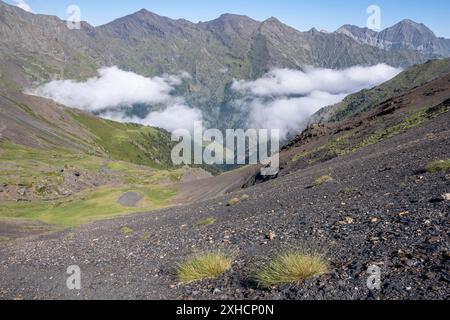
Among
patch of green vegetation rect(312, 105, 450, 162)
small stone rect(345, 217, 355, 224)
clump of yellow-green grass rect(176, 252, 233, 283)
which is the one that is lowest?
clump of yellow-green grass rect(176, 252, 233, 283)

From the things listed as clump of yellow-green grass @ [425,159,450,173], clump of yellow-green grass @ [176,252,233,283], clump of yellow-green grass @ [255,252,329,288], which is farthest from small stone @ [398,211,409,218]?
clump of yellow-green grass @ [425,159,450,173]

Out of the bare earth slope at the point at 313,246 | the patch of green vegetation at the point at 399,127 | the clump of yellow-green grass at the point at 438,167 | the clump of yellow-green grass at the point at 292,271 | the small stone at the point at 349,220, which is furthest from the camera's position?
the patch of green vegetation at the point at 399,127

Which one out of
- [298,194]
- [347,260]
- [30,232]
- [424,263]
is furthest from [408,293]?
[30,232]

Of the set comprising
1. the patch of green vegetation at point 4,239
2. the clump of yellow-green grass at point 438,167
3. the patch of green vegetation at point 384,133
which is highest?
the patch of green vegetation at point 384,133

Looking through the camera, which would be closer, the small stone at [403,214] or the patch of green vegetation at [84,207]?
the small stone at [403,214]

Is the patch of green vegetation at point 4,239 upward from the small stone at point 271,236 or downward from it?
downward

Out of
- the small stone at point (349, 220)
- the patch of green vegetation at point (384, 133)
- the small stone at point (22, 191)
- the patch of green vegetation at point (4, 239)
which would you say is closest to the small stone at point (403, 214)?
the small stone at point (349, 220)

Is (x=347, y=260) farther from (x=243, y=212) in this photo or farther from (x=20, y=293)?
(x=243, y=212)

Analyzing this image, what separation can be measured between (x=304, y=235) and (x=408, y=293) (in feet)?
19.7

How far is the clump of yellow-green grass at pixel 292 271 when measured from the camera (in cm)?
1001

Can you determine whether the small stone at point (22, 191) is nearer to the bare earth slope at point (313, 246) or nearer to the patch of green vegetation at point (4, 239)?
the patch of green vegetation at point (4, 239)

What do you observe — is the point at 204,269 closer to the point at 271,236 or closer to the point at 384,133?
the point at 271,236

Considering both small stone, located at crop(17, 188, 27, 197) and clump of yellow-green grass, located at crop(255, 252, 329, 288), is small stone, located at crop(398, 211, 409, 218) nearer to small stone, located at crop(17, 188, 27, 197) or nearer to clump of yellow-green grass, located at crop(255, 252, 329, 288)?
clump of yellow-green grass, located at crop(255, 252, 329, 288)

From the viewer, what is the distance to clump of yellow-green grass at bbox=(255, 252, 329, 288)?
10008mm
